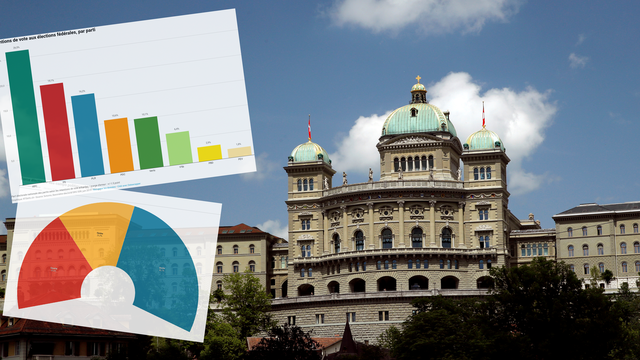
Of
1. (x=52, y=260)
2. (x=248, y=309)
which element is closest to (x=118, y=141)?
(x=248, y=309)

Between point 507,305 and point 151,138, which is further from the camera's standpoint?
point 507,305

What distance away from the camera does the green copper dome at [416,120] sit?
136125 mm

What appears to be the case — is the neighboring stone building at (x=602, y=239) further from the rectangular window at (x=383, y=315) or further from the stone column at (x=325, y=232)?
the stone column at (x=325, y=232)

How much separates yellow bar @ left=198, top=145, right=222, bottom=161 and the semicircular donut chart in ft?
236

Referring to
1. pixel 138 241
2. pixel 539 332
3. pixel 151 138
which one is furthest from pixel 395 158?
pixel 151 138

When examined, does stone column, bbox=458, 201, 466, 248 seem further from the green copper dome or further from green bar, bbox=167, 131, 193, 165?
green bar, bbox=167, 131, 193, 165

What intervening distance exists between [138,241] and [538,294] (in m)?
75.3

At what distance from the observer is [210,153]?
43125 mm

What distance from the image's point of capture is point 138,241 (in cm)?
13500

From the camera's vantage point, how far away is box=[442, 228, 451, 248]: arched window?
128 meters

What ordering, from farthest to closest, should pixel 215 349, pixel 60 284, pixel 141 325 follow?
pixel 60 284 → pixel 215 349 → pixel 141 325

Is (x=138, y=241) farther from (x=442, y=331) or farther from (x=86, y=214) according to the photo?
(x=442, y=331)

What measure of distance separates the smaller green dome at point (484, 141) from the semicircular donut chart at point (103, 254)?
47.3m

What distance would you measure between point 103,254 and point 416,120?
2178 inches
